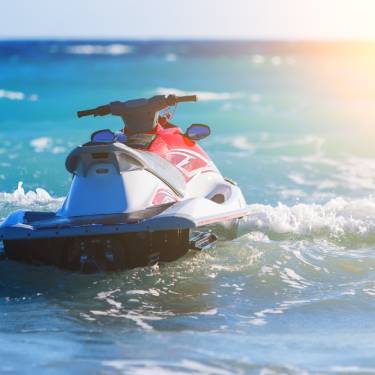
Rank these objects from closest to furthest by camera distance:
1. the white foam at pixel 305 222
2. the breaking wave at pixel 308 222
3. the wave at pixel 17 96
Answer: the breaking wave at pixel 308 222
the white foam at pixel 305 222
the wave at pixel 17 96

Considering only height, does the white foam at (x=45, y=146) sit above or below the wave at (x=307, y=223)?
above

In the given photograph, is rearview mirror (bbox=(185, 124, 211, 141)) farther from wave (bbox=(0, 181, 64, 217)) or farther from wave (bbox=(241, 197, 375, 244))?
wave (bbox=(0, 181, 64, 217))

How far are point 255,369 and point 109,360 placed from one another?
0.82 m

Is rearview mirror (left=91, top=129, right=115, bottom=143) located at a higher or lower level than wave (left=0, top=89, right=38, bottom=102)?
lower

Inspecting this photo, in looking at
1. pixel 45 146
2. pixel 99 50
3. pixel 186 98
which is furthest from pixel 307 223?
pixel 99 50

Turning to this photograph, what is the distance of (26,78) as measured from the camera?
4200 centimetres

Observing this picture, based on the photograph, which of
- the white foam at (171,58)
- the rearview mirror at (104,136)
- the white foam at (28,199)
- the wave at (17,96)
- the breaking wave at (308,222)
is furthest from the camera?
the white foam at (171,58)

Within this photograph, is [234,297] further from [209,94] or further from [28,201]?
[209,94]

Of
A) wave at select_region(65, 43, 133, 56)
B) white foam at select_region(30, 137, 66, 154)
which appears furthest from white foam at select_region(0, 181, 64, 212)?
wave at select_region(65, 43, 133, 56)

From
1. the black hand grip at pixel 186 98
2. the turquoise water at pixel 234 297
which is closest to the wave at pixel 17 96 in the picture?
the turquoise water at pixel 234 297

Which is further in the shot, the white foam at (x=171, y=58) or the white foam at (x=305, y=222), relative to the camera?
the white foam at (x=171, y=58)

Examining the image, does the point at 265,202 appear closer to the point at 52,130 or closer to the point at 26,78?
the point at 52,130

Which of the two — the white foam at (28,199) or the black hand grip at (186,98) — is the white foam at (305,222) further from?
the white foam at (28,199)

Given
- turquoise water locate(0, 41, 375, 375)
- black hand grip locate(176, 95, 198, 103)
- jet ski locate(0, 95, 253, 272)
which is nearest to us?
turquoise water locate(0, 41, 375, 375)
